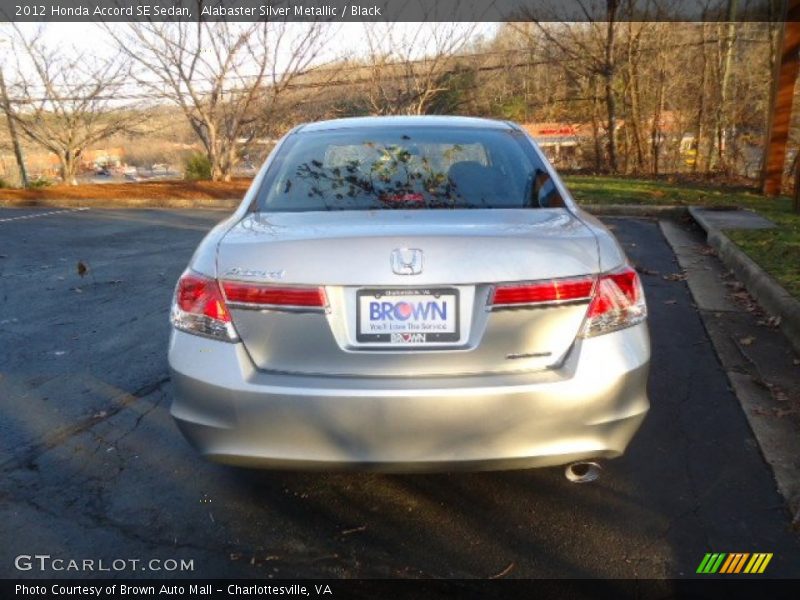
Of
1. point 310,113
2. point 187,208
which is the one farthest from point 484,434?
point 310,113

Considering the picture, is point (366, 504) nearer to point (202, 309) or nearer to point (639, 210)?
point (202, 309)

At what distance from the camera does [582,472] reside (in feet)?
8.98

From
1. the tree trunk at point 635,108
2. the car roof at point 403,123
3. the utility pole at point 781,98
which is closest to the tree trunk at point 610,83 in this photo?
the tree trunk at point 635,108

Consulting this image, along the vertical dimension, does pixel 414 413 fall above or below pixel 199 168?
below

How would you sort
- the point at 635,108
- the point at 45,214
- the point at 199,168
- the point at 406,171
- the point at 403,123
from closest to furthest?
the point at 406,171 → the point at 403,123 → the point at 45,214 → the point at 635,108 → the point at 199,168

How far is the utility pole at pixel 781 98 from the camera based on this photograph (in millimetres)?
10695

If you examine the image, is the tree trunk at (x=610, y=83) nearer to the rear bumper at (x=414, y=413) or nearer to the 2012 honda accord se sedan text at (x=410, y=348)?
the 2012 honda accord se sedan text at (x=410, y=348)

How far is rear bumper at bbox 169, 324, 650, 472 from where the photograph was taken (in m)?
2.13

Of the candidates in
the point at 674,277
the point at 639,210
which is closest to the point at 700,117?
the point at 639,210

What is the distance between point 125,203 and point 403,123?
1276cm

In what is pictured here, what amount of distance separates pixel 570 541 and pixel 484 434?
0.62 m

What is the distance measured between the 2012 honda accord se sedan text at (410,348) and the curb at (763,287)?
274 centimetres

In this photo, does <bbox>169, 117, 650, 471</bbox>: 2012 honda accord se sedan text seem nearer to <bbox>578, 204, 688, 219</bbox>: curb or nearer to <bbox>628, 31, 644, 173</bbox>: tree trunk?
<bbox>578, 204, 688, 219</bbox>: curb

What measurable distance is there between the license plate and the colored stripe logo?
47.8 inches
